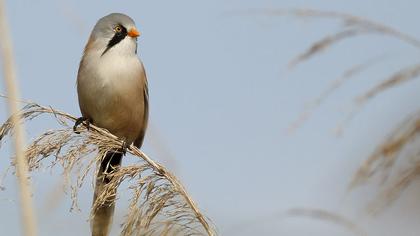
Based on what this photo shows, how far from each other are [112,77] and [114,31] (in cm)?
34

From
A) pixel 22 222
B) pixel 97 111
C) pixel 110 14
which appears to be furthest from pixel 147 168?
pixel 110 14

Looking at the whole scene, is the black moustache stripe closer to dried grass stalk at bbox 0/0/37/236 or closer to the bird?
the bird

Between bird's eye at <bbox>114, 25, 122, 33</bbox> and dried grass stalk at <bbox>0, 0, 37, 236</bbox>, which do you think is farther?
bird's eye at <bbox>114, 25, 122, 33</bbox>

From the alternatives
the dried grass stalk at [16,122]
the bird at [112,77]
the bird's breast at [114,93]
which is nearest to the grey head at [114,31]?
the bird at [112,77]

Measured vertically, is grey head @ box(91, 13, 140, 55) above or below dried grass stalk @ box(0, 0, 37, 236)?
above

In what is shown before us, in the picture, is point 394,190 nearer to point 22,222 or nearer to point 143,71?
point 22,222

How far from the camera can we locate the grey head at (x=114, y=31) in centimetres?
456

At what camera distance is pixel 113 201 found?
2619mm

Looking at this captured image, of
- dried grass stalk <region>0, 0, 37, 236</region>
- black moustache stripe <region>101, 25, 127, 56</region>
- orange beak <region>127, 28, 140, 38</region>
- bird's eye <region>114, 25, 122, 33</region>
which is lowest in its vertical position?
dried grass stalk <region>0, 0, 37, 236</region>

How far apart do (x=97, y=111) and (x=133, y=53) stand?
472 millimetres

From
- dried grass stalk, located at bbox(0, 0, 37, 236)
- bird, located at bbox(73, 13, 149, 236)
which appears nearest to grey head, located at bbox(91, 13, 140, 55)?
bird, located at bbox(73, 13, 149, 236)

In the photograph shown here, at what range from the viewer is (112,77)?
451 cm

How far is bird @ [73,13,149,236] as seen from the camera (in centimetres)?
452

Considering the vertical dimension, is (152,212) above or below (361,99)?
below
